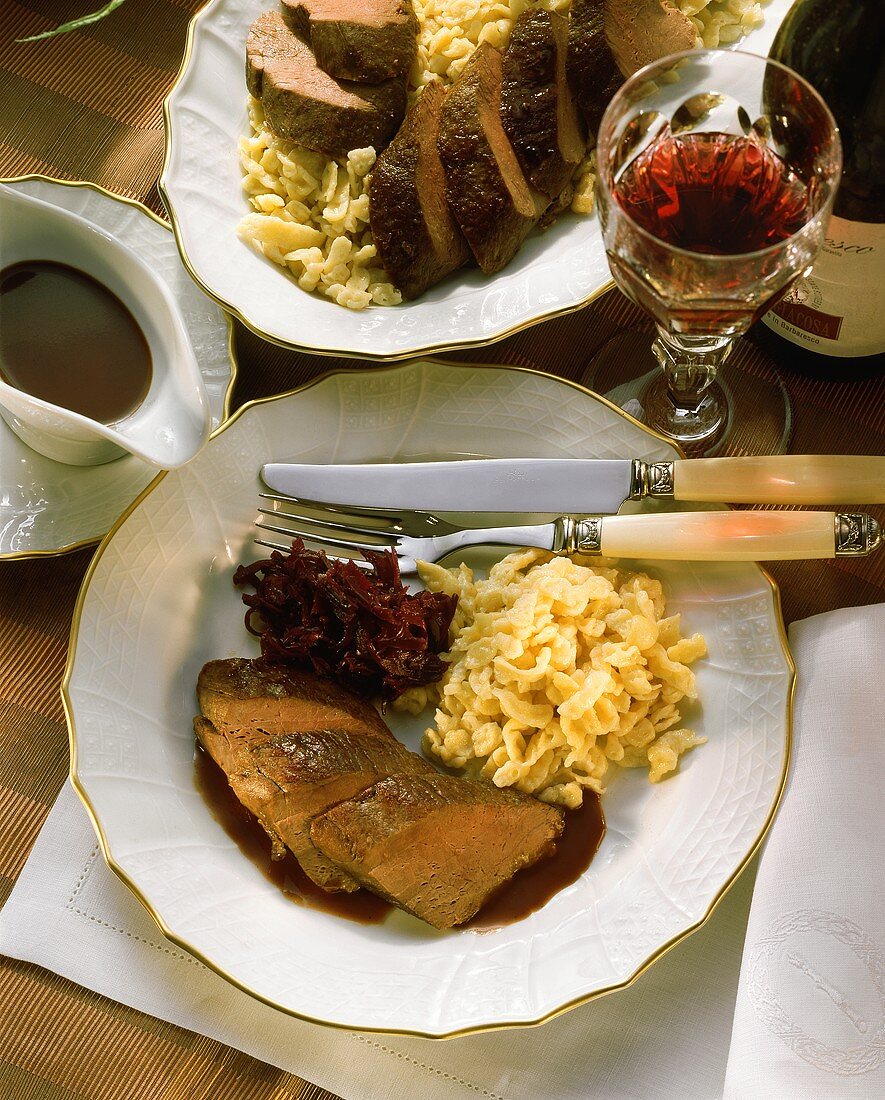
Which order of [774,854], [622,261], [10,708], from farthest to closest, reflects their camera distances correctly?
[10,708]
[774,854]
[622,261]

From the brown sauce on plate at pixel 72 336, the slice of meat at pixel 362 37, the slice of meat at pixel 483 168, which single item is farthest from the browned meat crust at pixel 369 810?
Answer: the slice of meat at pixel 362 37

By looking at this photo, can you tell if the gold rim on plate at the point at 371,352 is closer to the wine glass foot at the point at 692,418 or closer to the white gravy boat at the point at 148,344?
the white gravy boat at the point at 148,344

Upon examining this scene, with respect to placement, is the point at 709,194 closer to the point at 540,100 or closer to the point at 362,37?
the point at 540,100

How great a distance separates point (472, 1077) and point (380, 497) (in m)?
1.28

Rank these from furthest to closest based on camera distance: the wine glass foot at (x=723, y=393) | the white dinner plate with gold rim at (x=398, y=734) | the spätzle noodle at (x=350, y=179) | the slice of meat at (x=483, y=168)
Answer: the wine glass foot at (x=723, y=393)
the spätzle noodle at (x=350, y=179)
the slice of meat at (x=483, y=168)
the white dinner plate with gold rim at (x=398, y=734)

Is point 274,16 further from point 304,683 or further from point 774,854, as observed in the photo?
point 774,854

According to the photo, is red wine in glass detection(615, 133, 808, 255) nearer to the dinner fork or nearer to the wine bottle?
the wine bottle

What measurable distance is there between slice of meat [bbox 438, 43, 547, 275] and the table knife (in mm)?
493

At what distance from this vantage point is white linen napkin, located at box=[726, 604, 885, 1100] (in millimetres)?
2225

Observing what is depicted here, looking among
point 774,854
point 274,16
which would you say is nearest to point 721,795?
point 774,854

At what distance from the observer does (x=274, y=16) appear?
276 centimetres

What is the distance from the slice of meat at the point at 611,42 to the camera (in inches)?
101

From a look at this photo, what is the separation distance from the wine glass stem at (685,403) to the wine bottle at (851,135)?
0.97 feet

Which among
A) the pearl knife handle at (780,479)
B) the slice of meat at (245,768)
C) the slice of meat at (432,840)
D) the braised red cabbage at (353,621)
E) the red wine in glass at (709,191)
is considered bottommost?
the slice of meat at (432,840)
